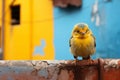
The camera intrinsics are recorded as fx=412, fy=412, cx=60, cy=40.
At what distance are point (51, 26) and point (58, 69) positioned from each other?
29.6ft

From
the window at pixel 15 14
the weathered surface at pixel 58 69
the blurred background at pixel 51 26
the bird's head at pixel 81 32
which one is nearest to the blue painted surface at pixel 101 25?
the blurred background at pixel 51 26

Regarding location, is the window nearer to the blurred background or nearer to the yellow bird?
the blurred background

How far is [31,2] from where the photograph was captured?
12.0m

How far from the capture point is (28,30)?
12.1 meters

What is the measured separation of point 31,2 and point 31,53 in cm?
151

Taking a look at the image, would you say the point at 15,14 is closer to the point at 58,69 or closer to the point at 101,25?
the point at 101,25

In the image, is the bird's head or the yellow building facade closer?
the bird's head

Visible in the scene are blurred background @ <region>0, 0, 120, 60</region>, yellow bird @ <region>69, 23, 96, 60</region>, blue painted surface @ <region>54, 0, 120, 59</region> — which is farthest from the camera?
blurred background @ <region>0, 0, 120, 60</region>

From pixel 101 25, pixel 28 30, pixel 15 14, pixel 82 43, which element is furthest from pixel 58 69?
pixel 15 14

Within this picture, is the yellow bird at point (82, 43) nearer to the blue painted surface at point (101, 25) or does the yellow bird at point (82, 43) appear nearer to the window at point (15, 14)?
the blue painted surface at point (101, 25)

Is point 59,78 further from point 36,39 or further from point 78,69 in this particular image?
point 36,39

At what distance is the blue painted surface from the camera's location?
28.1 ft

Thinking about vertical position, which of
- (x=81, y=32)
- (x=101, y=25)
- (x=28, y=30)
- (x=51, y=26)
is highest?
(x=81, y=32)

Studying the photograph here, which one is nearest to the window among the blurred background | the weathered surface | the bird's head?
the blurred background
